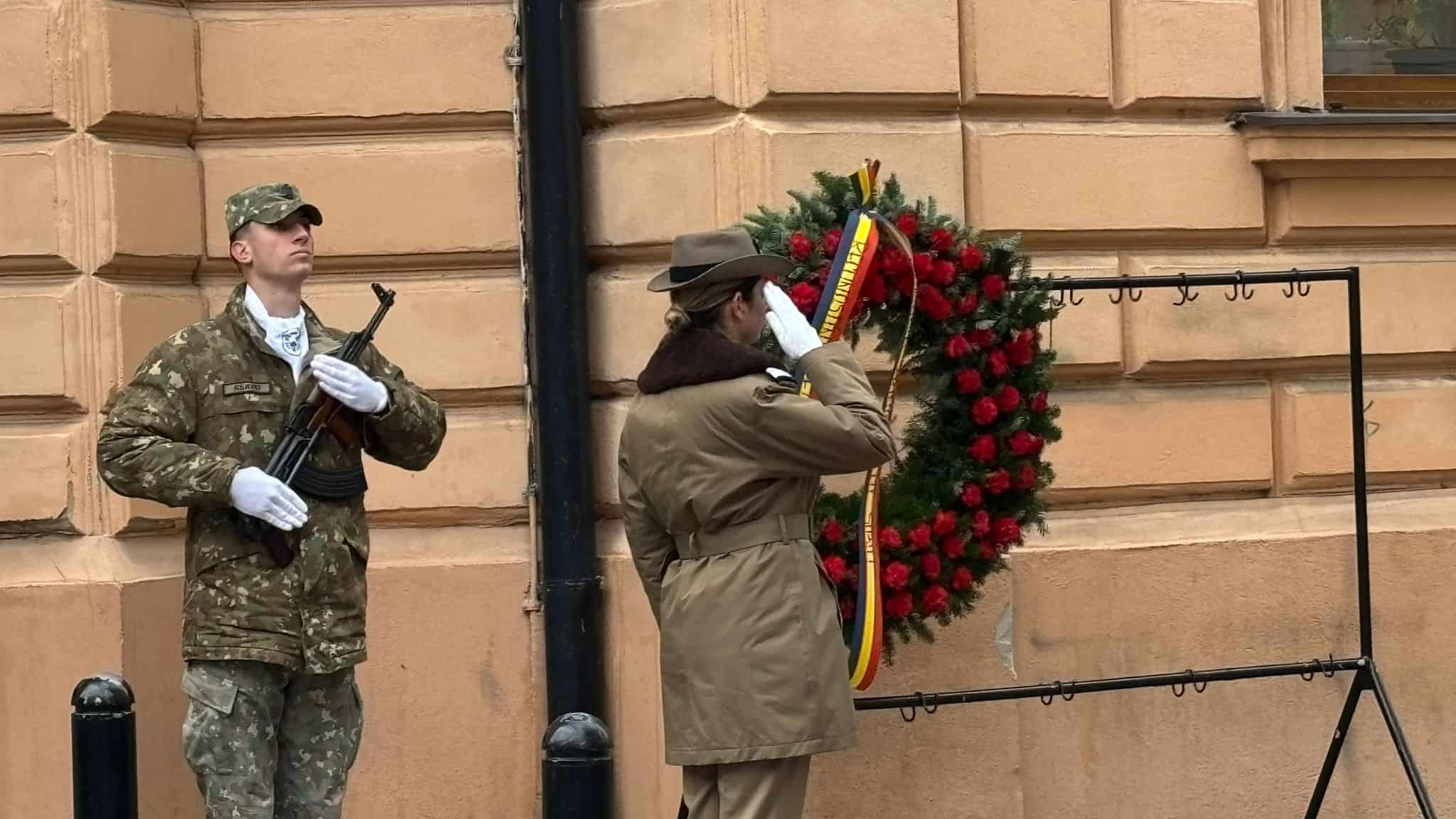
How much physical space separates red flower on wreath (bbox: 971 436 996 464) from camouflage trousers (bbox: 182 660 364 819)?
153cm

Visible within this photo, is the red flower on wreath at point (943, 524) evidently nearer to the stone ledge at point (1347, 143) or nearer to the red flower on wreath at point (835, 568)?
the red flower on wreath at point (835, 568)

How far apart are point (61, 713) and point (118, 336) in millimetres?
1022

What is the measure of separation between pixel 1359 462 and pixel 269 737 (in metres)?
2.90

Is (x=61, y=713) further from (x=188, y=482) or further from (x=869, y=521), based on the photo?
(x=869, y=521)

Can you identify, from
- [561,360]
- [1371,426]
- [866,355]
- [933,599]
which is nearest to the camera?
[933,599]

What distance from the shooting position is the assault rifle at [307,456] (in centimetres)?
435

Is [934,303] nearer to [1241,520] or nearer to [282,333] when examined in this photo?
[282,333]

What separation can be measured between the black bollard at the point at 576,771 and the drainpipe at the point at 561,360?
6.97 feet

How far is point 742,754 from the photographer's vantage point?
4324 millimetres

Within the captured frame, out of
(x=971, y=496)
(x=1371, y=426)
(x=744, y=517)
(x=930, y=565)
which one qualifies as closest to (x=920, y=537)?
(x=930, y=565)

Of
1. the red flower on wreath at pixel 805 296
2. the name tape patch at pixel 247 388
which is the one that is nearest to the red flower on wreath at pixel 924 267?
the red flower on wreath at pixel 805 296

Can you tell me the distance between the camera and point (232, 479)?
167 inches

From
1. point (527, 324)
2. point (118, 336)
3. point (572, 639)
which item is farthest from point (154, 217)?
point (572, 639)

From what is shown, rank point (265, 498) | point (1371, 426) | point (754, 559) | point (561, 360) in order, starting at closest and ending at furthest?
1. point (265, 498)
2. point (754, 559)
3. point (561, 360)
4. point (1371, 426)
